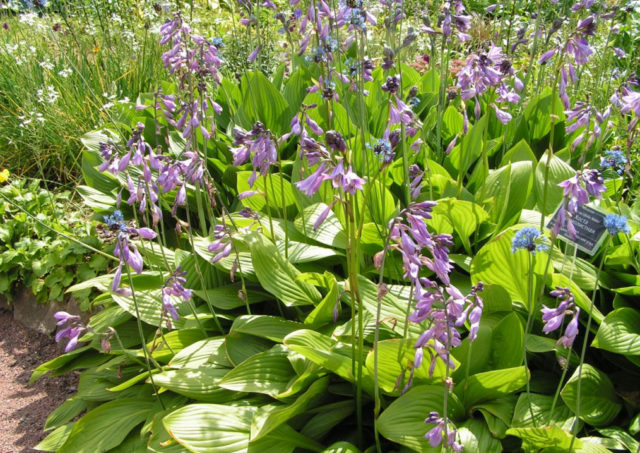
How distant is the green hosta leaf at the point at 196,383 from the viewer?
2438mm

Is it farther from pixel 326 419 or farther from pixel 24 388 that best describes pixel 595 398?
pixel 24 388

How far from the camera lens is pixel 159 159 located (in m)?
2.41

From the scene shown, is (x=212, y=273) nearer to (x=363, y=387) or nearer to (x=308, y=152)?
(x=363, y=387)

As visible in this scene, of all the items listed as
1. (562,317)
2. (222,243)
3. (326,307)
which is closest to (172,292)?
(222,243)

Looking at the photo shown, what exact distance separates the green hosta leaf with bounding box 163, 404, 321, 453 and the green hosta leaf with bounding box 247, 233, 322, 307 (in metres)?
0.54

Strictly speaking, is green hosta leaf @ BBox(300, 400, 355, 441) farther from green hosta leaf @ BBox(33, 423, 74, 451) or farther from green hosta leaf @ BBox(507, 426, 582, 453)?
green hosta leaf @ BBox(33, 423, 74, 451)

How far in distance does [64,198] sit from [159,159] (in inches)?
102

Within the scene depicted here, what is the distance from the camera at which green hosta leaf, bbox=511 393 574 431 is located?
2131 millimetres

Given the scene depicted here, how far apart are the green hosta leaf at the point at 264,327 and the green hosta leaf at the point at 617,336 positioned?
119 cm

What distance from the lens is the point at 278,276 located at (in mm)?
2650

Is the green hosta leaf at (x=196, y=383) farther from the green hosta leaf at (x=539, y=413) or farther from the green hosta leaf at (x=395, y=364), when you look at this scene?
the green hosta leaf at (x=539, y=413)

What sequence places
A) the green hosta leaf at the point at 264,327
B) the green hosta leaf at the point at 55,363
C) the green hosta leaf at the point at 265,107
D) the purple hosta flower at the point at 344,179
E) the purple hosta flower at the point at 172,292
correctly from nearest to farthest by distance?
the purple hosta flower at the point at 344,179 → the purple hosta flower at the point at 172,292 → the green hosta leaf at the point at 264,327 → the green hosta leaf at the point at 55,363 → the green hosta leaf at the point at 265,107

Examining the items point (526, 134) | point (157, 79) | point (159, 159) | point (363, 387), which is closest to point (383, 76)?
point (526, 134)

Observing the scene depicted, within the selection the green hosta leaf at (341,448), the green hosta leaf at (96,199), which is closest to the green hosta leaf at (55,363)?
the green hosta leaf at (96,199)
